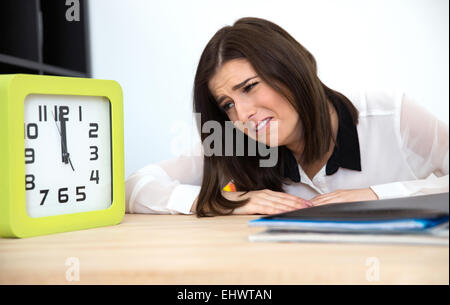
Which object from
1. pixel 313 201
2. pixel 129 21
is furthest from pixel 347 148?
pixel 129 21

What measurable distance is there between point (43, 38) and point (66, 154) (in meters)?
1.39

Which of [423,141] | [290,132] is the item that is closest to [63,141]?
[290,132]

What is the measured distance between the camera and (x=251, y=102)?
4.73ft

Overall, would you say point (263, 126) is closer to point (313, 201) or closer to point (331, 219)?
point (313, 201)

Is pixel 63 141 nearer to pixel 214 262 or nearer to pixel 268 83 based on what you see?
pixel 214 262

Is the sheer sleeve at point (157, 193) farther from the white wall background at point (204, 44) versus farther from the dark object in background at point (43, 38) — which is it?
the dark object in background at point (43, 38)

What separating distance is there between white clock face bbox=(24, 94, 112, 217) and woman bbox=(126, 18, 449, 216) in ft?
0.88

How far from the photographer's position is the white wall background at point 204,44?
2.08 metres

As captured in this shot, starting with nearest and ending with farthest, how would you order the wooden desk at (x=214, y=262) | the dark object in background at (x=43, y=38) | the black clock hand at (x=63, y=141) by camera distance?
the wooden desk at (x=214, y=262) < the black clock hand at (x=63, y=141) < the dark object in background at (x=43, y=38)

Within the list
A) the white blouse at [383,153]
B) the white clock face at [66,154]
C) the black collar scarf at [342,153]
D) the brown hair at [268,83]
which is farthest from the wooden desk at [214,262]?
the black collar scarf at [342,153]

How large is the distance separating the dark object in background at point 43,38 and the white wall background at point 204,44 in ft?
0.21

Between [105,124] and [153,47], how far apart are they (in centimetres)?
118

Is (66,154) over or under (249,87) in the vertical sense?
under
